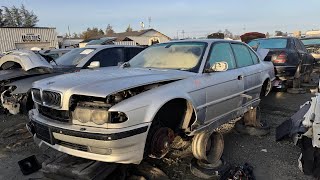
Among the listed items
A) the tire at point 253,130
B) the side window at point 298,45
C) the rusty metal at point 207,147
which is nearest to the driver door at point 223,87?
the rusty metal at point 207,147

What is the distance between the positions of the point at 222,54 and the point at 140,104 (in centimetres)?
217

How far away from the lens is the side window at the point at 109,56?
Answer: 7.28 meters

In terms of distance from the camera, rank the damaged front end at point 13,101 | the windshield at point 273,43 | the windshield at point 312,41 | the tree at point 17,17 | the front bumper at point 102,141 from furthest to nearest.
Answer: the tree at point 17,17 → the windshield at point 312,41 → the windshield at point 273,43 → the damaged front end at point 13,101 → the front bumper at point 102,141

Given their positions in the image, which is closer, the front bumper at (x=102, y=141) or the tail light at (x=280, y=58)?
the front bumper at (x=102, y=141)

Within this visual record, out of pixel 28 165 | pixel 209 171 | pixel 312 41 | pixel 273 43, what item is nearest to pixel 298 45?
pixel 273 43

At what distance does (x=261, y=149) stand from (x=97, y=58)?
429 cm

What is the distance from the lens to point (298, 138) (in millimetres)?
3395

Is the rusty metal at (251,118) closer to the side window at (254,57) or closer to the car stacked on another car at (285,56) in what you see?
the side window at (254,57)

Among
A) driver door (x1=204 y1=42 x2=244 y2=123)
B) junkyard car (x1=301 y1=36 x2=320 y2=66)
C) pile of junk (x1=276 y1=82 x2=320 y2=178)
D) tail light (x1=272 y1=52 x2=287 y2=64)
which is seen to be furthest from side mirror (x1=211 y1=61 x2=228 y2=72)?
junkyard car (x1=301 y1=36 x2=320 y2=66)

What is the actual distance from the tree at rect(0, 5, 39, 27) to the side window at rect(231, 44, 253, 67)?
203 feet

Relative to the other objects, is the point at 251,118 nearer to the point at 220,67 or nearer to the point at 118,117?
the point at 220,67

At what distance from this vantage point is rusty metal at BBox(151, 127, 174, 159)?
331cm

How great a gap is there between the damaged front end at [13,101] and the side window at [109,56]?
1785 millimetres

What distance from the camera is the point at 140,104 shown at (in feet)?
9.85
